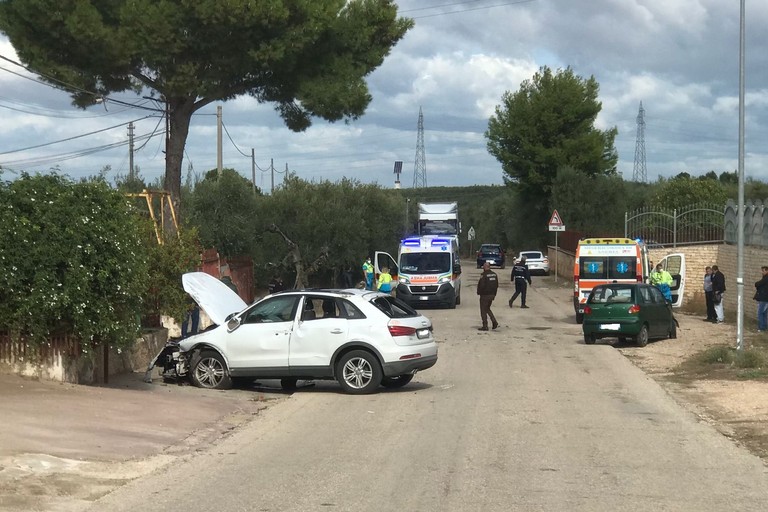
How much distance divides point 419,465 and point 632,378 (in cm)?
864

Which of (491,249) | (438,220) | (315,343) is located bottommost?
(315,343)

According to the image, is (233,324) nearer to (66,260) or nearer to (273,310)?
(273,310)

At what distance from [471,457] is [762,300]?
17.6 metres

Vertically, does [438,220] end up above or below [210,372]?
above

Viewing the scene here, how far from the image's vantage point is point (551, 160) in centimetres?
6356

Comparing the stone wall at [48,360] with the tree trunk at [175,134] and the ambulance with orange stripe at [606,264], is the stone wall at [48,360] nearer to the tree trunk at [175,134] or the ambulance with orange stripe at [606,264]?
the tree trunk at [175,134]

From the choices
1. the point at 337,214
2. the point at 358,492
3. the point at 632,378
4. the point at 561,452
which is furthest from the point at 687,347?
the point at 337,214

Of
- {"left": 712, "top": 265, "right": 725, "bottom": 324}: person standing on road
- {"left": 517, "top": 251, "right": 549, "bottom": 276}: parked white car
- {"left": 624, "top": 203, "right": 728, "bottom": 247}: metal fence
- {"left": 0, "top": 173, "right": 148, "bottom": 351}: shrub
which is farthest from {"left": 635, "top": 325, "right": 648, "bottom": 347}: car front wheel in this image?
{"left": 517, "top": 251, "right": 549, "bottom": 276}: parked white car

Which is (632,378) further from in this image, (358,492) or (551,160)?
(551,160)

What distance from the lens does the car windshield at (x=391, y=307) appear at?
1466 centimetres

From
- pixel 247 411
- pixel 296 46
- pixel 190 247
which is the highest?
pixel 296 46

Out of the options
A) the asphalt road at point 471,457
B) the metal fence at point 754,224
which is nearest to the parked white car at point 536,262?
the metal fence at point 754,224

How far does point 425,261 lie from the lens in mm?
34438

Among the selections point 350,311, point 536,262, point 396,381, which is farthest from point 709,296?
point 536,262
